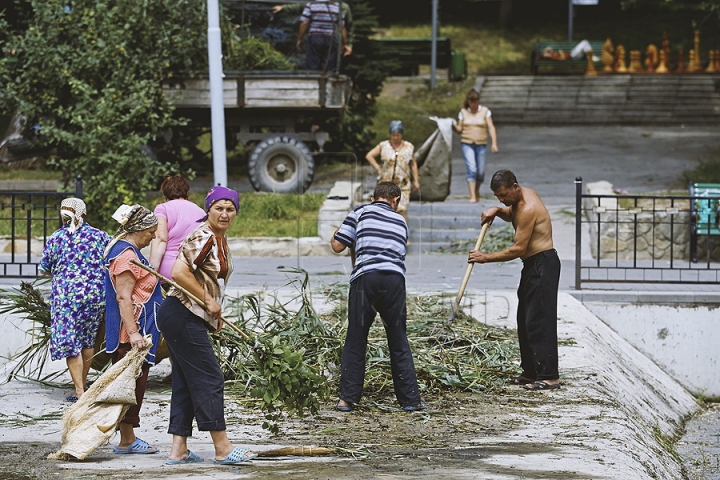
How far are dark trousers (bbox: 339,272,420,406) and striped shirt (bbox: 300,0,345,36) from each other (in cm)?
1126

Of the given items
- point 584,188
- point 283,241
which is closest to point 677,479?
point 283,241

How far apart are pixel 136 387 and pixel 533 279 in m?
3.35

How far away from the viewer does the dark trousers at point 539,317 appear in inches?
326

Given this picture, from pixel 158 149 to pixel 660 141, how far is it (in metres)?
12.6

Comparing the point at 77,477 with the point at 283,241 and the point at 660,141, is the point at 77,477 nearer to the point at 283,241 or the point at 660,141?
the point at 283,241

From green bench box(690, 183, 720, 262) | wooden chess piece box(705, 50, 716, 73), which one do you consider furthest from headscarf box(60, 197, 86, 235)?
wooden chess piece box(705, 50, 716, 73)

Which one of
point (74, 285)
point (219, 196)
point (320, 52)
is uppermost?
point (320, 52)

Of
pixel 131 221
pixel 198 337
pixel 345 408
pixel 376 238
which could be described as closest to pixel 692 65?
pixel 376 238

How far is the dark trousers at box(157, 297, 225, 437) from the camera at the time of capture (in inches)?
232

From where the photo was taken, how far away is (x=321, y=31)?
1817cm

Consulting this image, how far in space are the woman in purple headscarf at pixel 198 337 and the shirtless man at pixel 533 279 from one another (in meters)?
2.85

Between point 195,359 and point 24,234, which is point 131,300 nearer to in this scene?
point 195,359

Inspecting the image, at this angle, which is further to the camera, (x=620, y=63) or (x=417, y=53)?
(x=417, y=53)

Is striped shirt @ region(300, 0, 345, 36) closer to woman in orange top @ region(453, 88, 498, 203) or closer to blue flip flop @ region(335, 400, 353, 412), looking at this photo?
woman in orange top @ region(453, 88, 498, 203)
